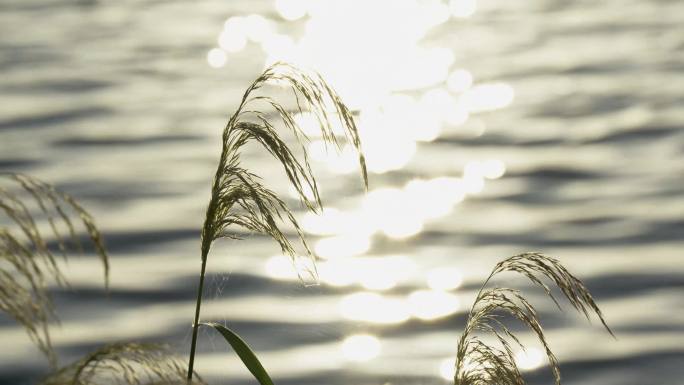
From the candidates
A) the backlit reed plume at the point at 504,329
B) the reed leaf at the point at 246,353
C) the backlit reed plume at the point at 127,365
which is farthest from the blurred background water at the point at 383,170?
the backlit reed plume at the point at 127,365

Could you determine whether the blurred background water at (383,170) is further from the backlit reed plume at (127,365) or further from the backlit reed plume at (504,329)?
the backlit reed plume at (127,365)

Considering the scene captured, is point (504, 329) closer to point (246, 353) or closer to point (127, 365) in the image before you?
point (246, 353)

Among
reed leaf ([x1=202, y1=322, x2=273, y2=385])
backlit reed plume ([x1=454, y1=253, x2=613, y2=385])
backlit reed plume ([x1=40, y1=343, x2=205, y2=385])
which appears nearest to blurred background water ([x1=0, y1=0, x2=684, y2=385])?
reed leaf ([x1=202, y1=322, x2=273, y2=385])

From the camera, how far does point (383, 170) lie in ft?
38.8

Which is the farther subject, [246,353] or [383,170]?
[383,170]

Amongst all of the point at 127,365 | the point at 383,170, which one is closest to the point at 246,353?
the point at 127,365

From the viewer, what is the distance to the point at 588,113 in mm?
13164

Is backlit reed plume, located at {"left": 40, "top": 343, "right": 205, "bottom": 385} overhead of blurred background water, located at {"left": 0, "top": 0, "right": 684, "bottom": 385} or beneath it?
beneath

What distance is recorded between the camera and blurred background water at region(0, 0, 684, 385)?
8.33 meters

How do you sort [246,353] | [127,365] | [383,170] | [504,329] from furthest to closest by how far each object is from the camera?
[383,170] → [246,353] → [504,329] → [127,365]

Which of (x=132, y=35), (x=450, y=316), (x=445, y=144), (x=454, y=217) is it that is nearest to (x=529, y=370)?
(x=450, y=316)

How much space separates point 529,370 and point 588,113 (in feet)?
18.1

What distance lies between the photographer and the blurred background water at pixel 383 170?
8.33m

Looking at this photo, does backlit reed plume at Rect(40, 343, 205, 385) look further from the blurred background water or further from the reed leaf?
the blurred background water
